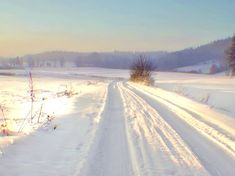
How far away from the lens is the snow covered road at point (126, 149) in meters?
6.80

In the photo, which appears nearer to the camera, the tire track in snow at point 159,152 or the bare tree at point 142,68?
the tire track in snow at point 159,152

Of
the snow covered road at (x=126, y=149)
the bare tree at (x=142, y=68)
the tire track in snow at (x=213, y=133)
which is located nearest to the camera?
the snow covered road at (x=126, y=149)

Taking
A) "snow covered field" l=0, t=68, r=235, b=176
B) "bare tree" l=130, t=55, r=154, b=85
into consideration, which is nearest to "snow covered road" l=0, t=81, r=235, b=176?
"snow covered field" l=0, t=68, r=235, b=176

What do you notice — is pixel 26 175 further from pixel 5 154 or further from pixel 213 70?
pixel 213 70

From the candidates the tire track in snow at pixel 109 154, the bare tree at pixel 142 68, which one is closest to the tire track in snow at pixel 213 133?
the tire track in snow at pixel 109 154

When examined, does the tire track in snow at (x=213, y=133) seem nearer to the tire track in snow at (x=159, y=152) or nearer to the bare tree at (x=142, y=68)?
the tire track in snow at (x=159, y=152)

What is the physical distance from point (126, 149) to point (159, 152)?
77 centimetres

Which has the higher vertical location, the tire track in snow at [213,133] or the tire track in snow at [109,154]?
the tire track in snow at [109,154]

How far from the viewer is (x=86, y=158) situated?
24.9ft

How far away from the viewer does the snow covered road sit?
22.3 ft

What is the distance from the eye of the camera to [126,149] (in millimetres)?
8484

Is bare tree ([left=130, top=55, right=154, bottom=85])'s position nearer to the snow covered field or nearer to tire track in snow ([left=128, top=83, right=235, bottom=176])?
the snow covered field

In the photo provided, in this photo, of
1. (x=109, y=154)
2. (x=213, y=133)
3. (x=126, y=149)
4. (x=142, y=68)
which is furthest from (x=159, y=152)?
(x=142, y=68)

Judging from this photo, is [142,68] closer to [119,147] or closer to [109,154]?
[119,147]
